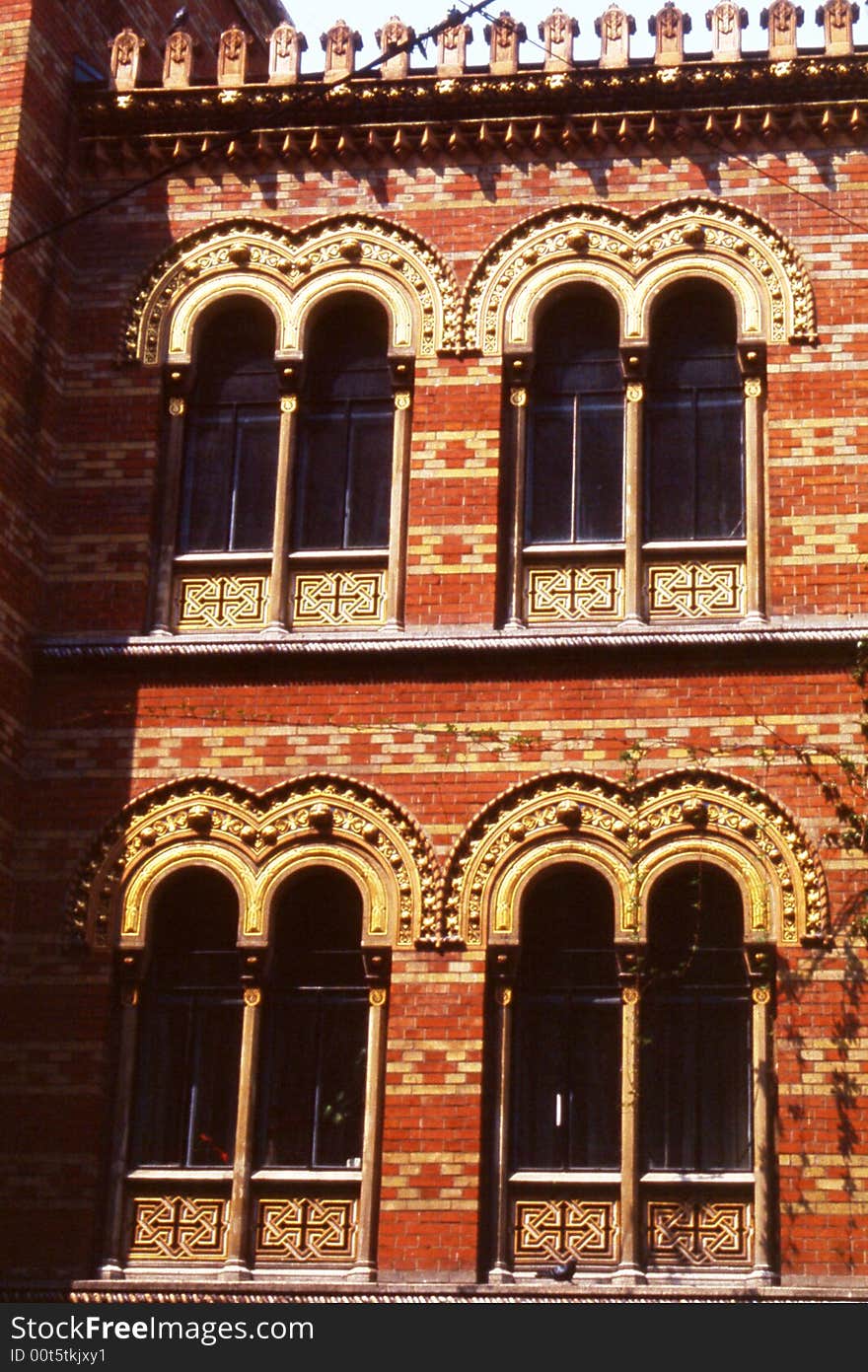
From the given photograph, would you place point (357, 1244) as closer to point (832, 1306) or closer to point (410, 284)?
point (832, 1306)

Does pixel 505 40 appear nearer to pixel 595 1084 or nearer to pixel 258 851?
pixel 258 851

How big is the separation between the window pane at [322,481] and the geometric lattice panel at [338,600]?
31cm

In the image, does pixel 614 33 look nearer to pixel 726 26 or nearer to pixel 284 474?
pixel 726 26

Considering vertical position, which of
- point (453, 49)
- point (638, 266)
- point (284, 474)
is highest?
point (453, 49)

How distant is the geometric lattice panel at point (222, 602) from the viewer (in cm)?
1744

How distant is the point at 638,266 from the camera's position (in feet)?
58.0

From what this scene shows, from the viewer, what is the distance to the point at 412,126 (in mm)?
18375

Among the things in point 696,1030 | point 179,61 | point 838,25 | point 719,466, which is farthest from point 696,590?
point 179,61

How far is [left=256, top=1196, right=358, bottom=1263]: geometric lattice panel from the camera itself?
51.6 feet

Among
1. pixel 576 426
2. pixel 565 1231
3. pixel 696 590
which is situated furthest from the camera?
pixel 576 426

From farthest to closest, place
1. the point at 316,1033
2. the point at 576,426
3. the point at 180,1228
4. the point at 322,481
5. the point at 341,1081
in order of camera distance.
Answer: the point at 322,481, the point at 576,426, the point at 316,1033, the point at 341,1081, the point at 180,1228

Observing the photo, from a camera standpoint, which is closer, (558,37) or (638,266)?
(638,266)

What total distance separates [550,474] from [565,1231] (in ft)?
16.8

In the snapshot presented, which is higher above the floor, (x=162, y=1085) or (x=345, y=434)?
(x=345, y=434)
